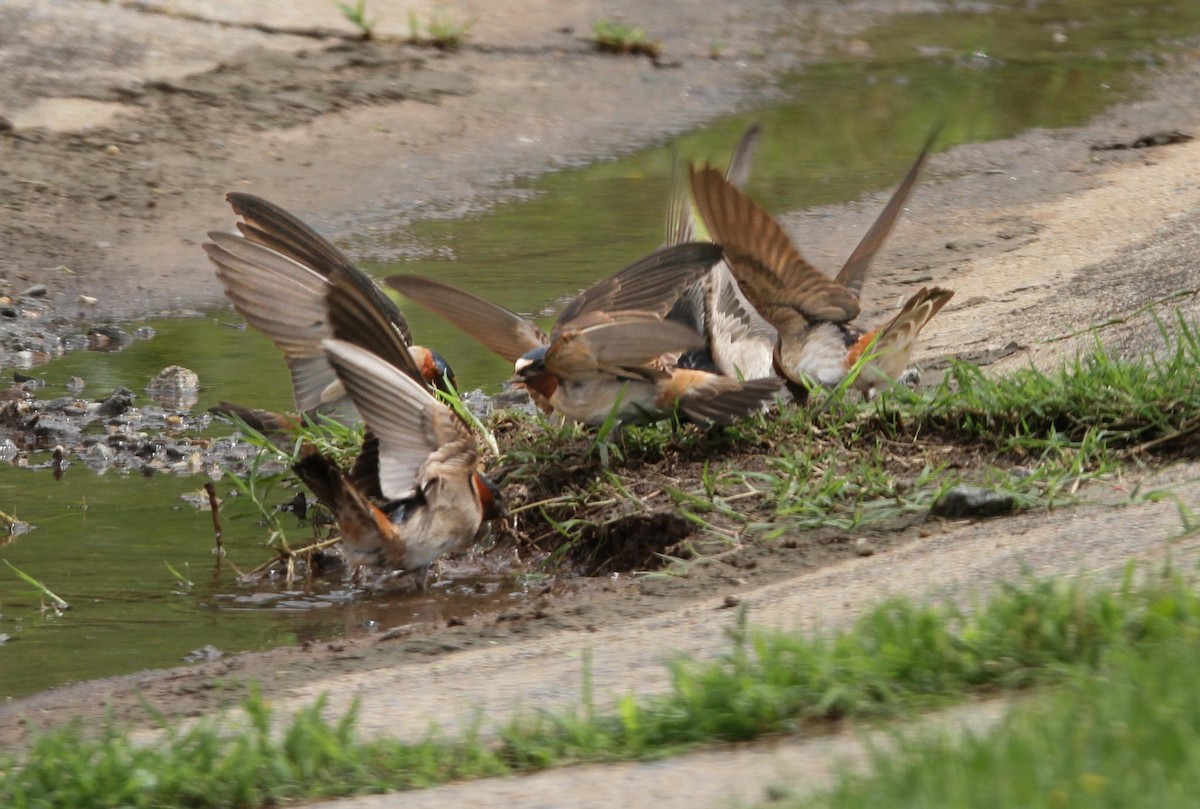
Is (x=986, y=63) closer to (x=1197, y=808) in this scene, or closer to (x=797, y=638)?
(x=797, y=638)

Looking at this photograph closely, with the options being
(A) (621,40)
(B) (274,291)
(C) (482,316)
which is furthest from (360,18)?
(B) (274,291)

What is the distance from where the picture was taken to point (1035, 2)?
16906 millimetres

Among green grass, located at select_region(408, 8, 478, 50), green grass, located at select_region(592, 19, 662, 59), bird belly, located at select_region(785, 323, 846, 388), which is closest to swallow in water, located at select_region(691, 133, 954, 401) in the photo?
bird belly, located at select_region(785, 323, 846, 388)

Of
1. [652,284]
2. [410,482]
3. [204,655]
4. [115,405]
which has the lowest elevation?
[204,655]

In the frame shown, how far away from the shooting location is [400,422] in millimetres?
5043

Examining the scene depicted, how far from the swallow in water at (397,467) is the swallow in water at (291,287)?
46 cm

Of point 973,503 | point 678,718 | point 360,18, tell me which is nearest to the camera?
point 678,718

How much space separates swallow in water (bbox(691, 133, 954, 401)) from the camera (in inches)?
221

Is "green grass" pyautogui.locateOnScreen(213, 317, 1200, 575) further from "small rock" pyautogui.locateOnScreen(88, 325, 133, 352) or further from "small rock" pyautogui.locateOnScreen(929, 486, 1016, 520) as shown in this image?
"small rock" pyautogui.locateOnScreen(88, 325, 133, 352)

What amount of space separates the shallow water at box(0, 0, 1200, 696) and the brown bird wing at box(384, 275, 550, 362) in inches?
39.4

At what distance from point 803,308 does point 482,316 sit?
1.22m

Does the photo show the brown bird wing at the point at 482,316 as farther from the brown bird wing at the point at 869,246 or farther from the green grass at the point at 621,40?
the green grass at the point at 621,40

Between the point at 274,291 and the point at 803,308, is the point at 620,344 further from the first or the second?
the point at 274,291

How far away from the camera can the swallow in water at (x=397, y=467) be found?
4.92m
